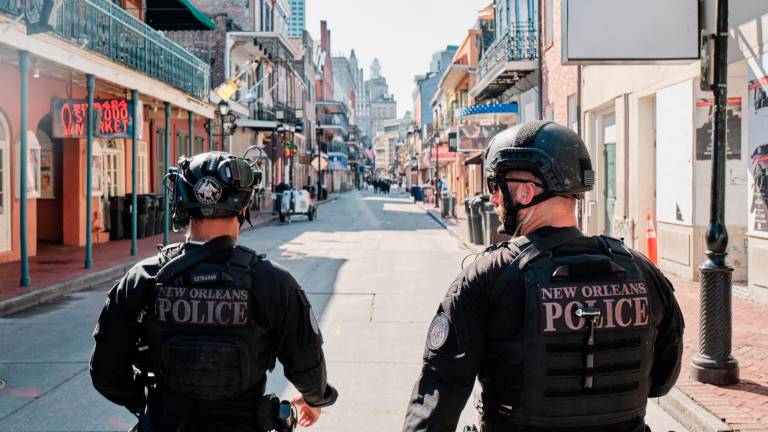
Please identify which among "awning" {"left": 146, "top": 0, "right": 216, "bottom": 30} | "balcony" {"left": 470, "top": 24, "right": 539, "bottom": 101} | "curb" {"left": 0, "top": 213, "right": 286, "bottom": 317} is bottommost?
"curb" {"left": 0, "top": 213, "right": 286, "bottom": 317}

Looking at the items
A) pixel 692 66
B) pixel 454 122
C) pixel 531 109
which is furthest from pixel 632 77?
pixel 454 122

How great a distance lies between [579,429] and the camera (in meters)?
2.30

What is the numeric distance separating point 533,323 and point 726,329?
13.9ft

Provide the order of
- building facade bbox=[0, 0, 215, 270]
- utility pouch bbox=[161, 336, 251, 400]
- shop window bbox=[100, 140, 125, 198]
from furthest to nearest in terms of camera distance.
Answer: shop window bbox=[100, 140, 125, 198] < building facade bbox=[0, 0, 215, 270] < utility pouch bbox=[161, 336, 251, 400]

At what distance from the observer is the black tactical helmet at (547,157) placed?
96.1 inches

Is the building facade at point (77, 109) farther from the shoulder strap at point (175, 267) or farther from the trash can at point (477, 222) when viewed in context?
the shoulder strap at point (175, 267)

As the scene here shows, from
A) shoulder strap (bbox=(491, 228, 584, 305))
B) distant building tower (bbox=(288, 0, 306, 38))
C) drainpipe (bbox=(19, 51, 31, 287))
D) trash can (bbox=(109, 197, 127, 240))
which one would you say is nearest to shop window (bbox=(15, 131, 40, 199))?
trash can (bbox=(109, 197, 127, 240))

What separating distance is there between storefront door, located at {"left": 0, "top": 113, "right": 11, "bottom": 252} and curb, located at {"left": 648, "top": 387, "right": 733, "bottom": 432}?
1293cm

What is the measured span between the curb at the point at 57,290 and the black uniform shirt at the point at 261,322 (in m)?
7.78

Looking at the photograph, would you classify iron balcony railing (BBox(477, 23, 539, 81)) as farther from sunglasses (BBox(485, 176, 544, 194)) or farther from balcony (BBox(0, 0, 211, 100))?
sunglasses (BBox(485, 176, 544, 194))

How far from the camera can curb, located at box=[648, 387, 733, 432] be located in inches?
195

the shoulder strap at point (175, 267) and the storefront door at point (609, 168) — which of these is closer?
the shoulder strap at point (175, 267)

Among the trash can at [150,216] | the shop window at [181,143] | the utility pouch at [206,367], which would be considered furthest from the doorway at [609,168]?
the utility pouch at [206,367]

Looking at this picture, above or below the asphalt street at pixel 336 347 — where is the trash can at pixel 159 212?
above
